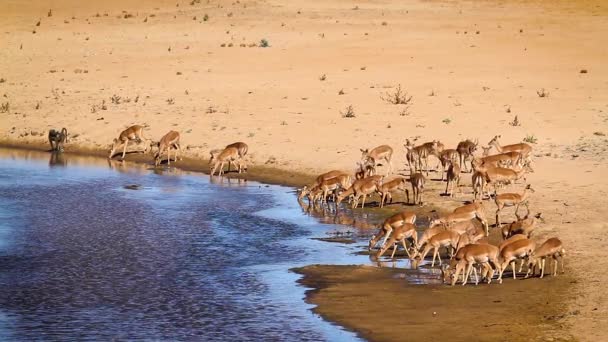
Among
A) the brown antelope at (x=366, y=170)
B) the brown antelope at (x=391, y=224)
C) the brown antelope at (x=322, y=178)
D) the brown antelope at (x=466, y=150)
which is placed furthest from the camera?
the brown antelope at (x=466, y=150)

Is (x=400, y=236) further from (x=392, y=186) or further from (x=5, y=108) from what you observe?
(x=5, y=108)

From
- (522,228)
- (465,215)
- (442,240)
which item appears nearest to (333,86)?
(465,215)

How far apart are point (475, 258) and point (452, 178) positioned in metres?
7.46

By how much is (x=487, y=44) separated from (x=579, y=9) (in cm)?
2209

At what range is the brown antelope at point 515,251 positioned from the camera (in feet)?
56.5

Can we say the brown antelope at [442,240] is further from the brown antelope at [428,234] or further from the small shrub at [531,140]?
the small shrub at [531,140]

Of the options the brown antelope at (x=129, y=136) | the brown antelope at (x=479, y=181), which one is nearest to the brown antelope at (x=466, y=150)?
the brown antelope at (x=479, y=181)

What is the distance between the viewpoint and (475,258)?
17.0 m

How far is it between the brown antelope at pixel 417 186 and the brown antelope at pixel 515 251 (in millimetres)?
6306

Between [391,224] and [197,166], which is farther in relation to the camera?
[197,166]

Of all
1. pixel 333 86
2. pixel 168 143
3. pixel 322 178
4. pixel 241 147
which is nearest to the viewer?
pixel 322 178

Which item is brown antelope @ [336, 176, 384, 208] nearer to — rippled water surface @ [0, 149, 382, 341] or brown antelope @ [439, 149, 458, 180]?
rippled water surface @ [0, 149, 382, 341]

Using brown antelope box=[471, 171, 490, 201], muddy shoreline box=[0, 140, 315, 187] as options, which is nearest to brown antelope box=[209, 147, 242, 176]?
muddy shoreline box=[0, 140, 315, 187]

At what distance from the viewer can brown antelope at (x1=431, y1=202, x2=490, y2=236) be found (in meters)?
20.2
